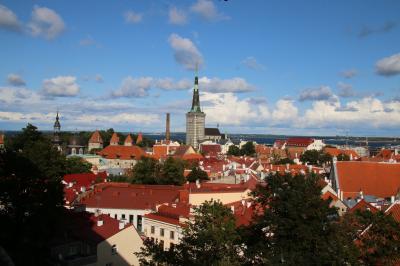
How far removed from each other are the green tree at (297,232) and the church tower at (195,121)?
6182 inches

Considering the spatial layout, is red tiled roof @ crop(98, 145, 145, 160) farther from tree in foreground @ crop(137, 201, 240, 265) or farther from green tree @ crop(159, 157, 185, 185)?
tree in foreground @ crop(137, 201, 240, 265)

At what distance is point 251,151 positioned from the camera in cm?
15262

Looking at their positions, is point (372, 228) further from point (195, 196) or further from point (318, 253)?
point (195, 196)

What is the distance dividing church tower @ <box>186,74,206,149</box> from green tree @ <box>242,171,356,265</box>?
157021mm

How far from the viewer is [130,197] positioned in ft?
153

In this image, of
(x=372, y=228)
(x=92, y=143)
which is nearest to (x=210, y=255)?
(x=372, y=228)

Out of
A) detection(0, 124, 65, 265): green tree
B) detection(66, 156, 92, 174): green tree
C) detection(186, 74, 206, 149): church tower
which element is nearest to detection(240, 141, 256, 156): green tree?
detection(186, 74, 206, 149): church tower

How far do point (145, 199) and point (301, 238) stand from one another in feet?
97.0

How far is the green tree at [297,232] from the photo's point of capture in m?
17.1

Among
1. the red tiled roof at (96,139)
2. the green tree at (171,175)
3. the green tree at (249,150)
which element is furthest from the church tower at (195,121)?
the green tree at (171,175)

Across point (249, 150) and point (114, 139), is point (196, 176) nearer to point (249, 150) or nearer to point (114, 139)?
point (249, 150)

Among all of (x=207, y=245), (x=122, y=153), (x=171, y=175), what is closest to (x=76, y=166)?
(x=171, y=175)

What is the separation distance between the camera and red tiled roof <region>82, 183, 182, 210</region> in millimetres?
45344

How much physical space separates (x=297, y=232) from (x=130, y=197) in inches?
1203
